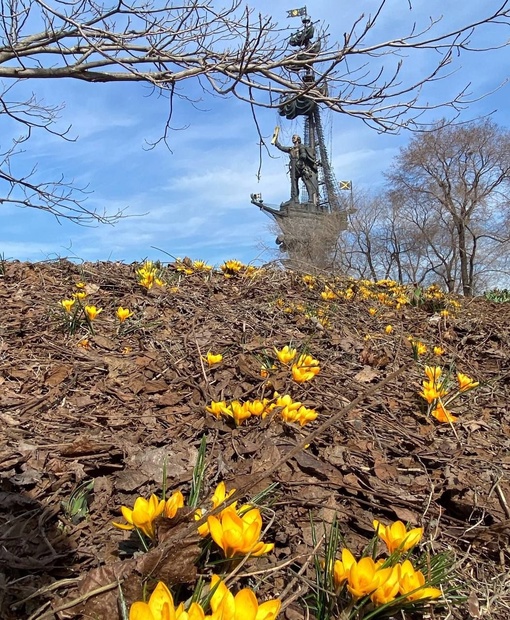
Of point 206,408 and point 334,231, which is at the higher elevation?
point 334,231

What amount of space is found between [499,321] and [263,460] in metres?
4.01

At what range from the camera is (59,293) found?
3713 millimetres

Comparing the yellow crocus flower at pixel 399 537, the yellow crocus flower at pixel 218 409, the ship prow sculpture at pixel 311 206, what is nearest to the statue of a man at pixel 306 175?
the ship prow sculpture at pixel 311 206

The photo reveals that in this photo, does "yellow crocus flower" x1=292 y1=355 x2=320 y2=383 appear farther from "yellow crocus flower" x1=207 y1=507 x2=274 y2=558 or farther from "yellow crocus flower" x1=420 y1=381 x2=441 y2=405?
"yellow crocus flower" x1=207 y1=507 x2=274 y2=558

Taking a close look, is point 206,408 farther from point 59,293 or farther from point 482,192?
point 482,192

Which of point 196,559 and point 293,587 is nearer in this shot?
point 196,559

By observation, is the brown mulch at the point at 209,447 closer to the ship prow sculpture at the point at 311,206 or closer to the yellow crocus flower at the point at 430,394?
the yellow crocus flower at the point at 430,394

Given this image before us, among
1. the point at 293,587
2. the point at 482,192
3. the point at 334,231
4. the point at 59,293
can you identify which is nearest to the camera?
the point at 293,587

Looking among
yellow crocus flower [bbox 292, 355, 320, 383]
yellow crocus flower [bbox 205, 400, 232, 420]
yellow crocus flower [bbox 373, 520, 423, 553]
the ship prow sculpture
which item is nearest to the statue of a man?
the ship prow sculpture

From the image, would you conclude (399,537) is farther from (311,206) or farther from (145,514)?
(311,206)

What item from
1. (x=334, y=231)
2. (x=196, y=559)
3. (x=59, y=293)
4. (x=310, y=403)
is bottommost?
(x=196, y=559)

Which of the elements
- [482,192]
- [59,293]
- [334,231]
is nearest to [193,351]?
[59,293]

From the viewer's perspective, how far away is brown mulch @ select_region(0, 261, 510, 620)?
1.15 meters

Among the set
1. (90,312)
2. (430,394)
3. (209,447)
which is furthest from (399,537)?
(90,312)
